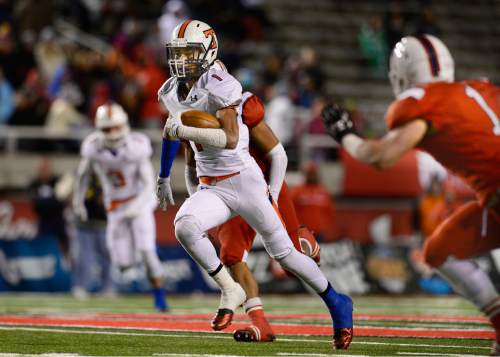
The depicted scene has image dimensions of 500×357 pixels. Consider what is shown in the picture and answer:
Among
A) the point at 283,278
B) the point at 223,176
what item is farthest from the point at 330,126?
the point at 283,278

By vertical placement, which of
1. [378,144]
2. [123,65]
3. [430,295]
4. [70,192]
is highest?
[378,144]

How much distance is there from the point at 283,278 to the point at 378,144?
405 inches

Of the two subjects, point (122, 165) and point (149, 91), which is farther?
point (149, 91)

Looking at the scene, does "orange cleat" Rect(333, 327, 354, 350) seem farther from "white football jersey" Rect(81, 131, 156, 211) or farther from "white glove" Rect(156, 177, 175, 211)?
"white football jersey" Rect(81, 131, 156, 211)

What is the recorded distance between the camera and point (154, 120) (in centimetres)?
1742

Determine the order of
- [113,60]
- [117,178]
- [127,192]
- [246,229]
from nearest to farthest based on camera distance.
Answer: [246,229]
[127,192]
[117,178]
[113,60]

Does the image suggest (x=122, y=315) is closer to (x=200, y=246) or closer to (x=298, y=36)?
(x=200, y=246)

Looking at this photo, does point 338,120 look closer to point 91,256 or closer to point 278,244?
point 278,244

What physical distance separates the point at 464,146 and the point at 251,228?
222 cm

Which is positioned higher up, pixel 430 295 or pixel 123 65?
pixel 123 65

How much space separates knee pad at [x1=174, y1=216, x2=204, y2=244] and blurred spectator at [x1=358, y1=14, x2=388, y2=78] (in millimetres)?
13538

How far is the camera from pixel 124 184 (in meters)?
12.3

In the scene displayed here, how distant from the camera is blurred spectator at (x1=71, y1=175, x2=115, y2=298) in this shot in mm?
14702

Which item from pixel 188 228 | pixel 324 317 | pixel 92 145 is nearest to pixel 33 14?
pixel 92 145
